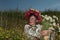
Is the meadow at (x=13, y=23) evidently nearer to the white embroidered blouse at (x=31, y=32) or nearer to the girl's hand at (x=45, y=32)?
the white embroidered blouse at (x=31, y=32)

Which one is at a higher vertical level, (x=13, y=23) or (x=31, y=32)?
(x=13, y=23)

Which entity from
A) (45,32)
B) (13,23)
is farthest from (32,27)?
(13,23)

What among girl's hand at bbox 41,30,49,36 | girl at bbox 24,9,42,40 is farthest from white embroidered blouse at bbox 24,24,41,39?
girl's hand at bbox 41,30,49,36

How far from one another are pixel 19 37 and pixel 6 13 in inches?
253

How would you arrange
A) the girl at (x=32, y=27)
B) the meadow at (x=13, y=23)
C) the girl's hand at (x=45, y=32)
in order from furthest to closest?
1. the girl's hand at (x=45, y=32)
2. the girl at (x=32, y=27)
3. the meadow at (x=13, y=23)

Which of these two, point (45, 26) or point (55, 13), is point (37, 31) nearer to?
point (45, 26)

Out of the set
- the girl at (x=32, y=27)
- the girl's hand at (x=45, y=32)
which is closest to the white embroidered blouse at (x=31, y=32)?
the girl at (x=32, y=27)

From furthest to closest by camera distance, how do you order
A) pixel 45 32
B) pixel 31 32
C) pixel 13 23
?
pixel 13 23 → pixel 45 32 → pixel 31 32

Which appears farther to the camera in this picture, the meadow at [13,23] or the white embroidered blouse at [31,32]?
the white embroidered blouse at [31,32]

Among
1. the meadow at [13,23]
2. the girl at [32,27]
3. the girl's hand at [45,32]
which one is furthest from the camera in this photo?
the girl's hand at [45,32]

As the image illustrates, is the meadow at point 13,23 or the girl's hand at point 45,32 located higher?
the meadow at point 13,23

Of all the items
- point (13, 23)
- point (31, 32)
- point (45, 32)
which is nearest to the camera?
point (31, 32)

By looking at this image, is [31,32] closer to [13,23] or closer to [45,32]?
[45,32]

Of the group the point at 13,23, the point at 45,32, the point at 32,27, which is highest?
the point at 13,23
